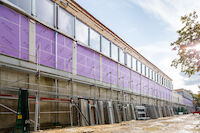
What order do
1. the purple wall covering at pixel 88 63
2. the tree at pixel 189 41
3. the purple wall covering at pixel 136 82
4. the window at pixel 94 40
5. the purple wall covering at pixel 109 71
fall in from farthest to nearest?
the purple wall covering at pixel 136 82, the purple wall covering at pixel 109 71, the window at pixel 94 40, the purple wall covering at pixel 88 63, the tree at pixel 189 41

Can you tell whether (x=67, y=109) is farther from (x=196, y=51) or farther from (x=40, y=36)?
(x=196, y=51)

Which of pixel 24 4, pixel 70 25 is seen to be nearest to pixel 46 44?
pixel 24 4

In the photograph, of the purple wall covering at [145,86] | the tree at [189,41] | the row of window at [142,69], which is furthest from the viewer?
the purple wall covering at [145,86]

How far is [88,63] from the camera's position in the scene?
1820 cm

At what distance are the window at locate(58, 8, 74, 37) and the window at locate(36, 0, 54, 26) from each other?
87cm

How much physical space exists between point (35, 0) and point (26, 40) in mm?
3129

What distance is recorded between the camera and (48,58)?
528 inches

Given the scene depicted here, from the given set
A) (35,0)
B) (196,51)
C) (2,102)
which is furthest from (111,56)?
(2,102)

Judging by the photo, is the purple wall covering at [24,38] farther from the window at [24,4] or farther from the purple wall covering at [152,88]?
the purple wall covering at [152,88]

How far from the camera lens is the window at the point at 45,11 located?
1328 centimetres

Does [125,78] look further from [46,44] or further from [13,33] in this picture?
[13,33]

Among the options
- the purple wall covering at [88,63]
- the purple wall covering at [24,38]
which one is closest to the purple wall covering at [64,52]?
the purple wall covering at [88,63]

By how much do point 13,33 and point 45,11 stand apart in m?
3.52

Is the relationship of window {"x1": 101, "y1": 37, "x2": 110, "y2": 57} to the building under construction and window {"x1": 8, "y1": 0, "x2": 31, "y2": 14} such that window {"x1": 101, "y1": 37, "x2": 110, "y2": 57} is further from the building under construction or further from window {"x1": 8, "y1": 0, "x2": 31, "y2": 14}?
window {"x1": 8, "y1": 0, "x2": 31, "y2": 14}
